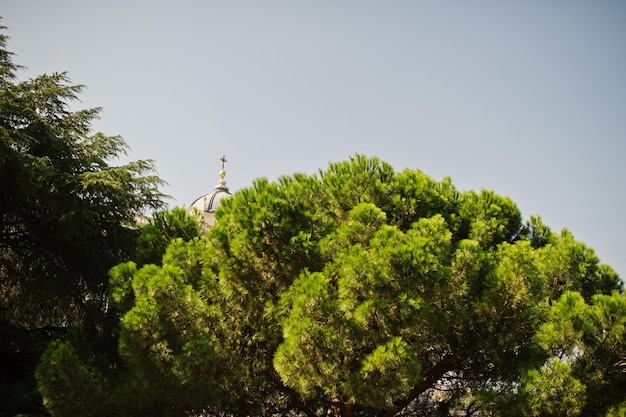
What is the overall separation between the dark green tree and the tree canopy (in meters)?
2.48

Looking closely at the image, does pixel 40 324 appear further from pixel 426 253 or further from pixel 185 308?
pixel 426 253

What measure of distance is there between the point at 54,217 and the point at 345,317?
6481mm

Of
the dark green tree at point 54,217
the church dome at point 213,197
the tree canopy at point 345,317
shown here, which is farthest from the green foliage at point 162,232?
the church dome at point 213,197

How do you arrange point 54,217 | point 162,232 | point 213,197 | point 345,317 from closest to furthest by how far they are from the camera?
point 345,317
point 162,232
point 54,217
point 213,197

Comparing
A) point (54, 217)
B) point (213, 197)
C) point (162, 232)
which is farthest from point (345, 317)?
point (213, 197)

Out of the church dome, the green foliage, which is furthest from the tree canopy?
the church dome

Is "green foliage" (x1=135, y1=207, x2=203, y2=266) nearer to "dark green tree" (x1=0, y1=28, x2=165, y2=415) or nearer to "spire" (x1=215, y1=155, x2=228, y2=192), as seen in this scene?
"dark green tree" (x1=0, y1=28, x2=165, y2=415)

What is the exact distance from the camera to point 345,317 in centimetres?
554

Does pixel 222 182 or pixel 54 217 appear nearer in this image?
pixel 54 217

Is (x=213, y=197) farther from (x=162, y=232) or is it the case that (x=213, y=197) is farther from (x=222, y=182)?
(x=162, y=232)

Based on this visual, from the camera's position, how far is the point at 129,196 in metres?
9.45

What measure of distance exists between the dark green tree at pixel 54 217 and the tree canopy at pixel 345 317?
2.48 meters

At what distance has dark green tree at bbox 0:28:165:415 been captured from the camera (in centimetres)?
854

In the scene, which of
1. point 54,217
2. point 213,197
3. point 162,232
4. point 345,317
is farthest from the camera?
point 213,197
